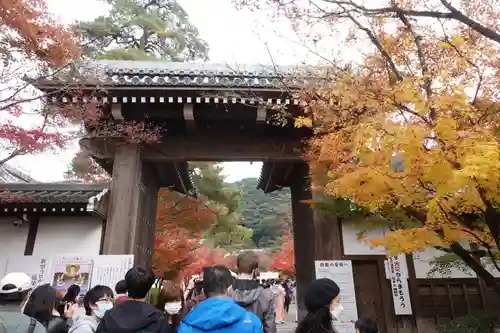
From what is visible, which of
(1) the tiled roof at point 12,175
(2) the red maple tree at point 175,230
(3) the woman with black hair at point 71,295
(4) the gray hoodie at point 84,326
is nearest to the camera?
(4) the gray hoodie at point 84,326

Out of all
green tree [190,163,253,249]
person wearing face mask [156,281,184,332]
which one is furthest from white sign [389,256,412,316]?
green tree [190,163,253,249]

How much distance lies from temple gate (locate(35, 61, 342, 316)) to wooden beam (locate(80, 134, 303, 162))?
0.08ft

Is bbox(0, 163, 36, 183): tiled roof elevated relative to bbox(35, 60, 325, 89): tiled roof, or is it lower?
elevated

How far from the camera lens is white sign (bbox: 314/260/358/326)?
7.40 m

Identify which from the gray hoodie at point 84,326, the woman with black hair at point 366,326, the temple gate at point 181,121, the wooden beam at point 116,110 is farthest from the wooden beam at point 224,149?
the gray hoodie at point 84,326

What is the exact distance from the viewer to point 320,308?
2385 millimetres

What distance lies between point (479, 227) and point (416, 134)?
2457 mm

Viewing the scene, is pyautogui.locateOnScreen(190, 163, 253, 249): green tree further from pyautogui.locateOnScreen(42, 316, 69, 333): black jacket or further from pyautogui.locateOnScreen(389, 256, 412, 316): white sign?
pyautogui.locateOnScreen(42, 316, 69, 333): black jacket

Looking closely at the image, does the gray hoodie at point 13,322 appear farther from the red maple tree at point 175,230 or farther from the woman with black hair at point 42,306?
→ the red maple tree at point 175,230

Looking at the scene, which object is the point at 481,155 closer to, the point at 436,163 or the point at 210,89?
the point at 436,163

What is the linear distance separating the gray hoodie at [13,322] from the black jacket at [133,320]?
433 millimetres

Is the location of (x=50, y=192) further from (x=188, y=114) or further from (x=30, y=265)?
(x=188, y=114)

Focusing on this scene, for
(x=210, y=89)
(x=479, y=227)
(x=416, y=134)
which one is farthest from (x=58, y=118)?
(x=479, y=227)

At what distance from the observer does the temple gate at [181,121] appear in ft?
24.4
